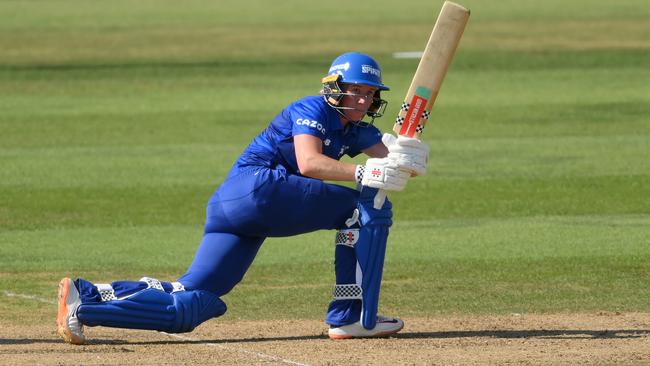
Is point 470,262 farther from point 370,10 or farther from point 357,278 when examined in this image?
point 370,10

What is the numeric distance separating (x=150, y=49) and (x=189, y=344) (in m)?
17.2

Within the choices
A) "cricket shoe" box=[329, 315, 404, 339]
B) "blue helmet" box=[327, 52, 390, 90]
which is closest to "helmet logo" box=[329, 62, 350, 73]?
"blue helmet" box=[327, 52, 390, 90]

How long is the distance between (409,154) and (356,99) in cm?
46

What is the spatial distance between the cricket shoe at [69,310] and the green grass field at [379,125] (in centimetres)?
105

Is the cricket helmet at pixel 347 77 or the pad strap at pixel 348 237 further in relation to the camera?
the cricket helmet at pixel 347 77

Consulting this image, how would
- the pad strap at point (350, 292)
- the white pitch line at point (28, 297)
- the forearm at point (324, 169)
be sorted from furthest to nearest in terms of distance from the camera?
the white pitch line at point (28, 297) < the pad strap at point (350, 292) < the forearm at point (324, 169)

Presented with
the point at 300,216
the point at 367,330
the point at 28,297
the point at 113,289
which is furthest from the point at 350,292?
the point at 28,297

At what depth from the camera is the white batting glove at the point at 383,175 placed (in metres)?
6.98

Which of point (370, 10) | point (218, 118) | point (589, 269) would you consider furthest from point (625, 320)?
point (370, 10)

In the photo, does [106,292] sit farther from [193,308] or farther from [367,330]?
[367,330]

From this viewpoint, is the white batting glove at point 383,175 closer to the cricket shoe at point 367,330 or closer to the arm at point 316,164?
the arm at point 316,164

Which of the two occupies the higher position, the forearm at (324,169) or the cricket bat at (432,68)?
the cricket bat at (432,68)

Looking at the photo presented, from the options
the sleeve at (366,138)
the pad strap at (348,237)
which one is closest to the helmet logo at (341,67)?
the sleeve at (366,138)

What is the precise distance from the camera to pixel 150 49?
941 inches
